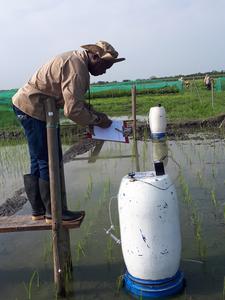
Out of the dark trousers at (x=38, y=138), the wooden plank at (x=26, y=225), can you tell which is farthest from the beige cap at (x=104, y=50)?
the wooden plank at (x=26, y=225)

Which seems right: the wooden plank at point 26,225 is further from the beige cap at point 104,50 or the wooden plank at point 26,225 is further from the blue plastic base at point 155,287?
the beige cap at point 104,50

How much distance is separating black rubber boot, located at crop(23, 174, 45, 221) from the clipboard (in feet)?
1.85

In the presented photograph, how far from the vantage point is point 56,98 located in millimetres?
3037

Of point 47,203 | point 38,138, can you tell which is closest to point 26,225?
point 47,203

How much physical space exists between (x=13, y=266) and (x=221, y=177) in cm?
345

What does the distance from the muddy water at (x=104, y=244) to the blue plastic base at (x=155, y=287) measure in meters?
0.08

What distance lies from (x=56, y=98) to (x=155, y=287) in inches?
58.3

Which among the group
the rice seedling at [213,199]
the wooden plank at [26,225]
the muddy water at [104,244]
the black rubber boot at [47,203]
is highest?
the black rubber boot at [47,203]

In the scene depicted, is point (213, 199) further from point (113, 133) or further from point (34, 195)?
point (34, 195)

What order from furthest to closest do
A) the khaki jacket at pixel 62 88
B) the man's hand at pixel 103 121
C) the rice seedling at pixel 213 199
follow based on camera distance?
the rice seedling at pixel 213 199 → the man's hand at pixel 103 121 → the khaki jacket at pixel 62 88

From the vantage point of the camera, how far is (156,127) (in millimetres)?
8891

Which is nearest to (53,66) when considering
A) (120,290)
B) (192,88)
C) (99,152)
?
(120,290)

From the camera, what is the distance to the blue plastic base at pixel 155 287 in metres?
2.93

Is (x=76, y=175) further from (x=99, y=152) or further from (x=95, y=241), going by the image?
(x=95, y=241)
